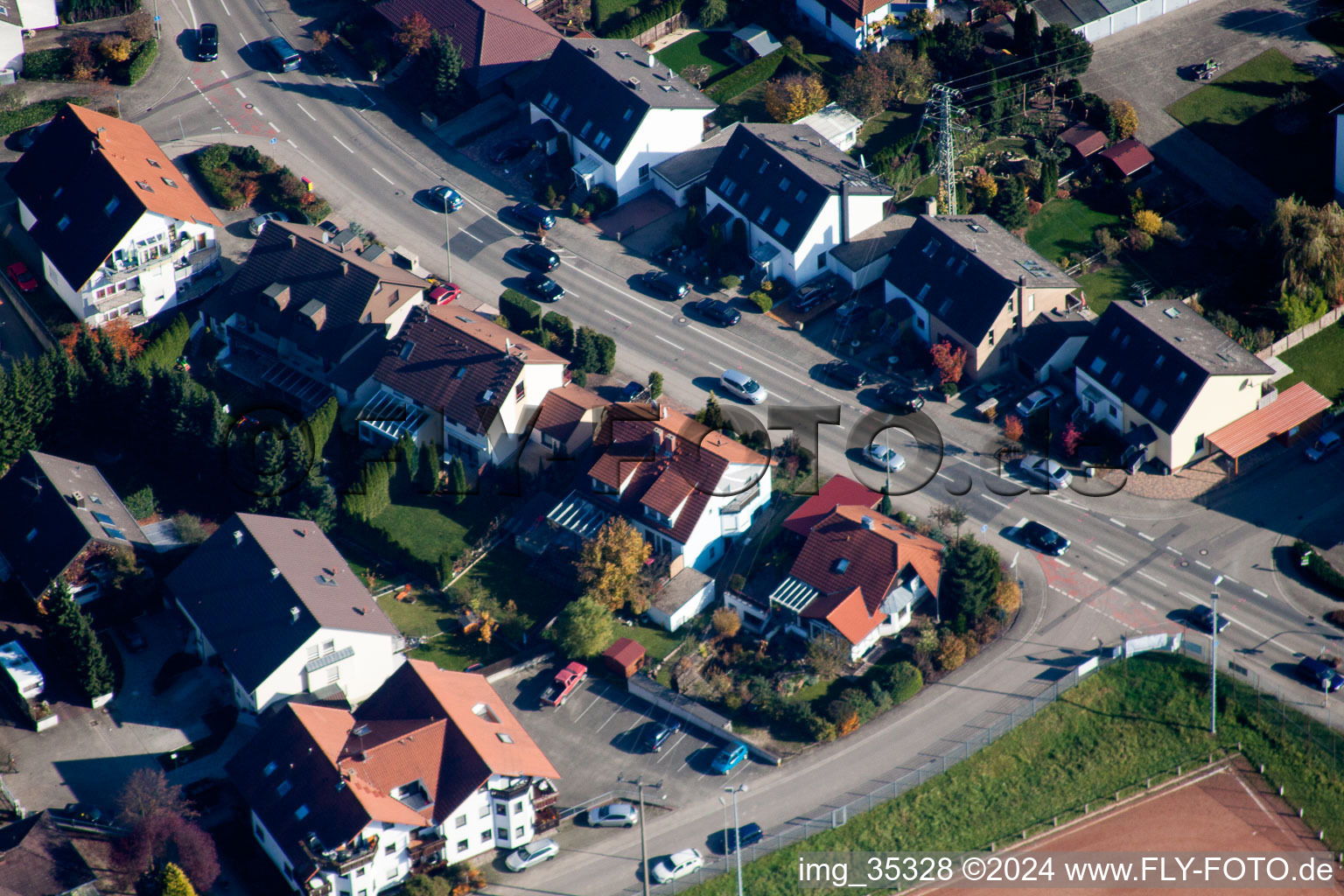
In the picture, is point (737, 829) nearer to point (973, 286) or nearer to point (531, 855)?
point (531, 855)

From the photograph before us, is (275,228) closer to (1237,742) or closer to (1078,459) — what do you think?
(1078,459)

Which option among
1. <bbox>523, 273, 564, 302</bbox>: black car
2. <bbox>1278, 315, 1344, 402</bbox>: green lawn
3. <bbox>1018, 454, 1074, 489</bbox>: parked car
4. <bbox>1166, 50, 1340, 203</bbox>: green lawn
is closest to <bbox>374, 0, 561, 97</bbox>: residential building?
<bbox>523, 273, 564, 302</bbox>: black car

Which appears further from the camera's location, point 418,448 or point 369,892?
point 418,448

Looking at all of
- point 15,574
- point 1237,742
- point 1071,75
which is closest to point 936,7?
point 1071,75

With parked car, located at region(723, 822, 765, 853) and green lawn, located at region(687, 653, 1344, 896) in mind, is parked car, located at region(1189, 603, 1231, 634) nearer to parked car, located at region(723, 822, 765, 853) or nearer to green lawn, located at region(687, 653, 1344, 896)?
green lawn, located at region(687, 653, 1344, 896)

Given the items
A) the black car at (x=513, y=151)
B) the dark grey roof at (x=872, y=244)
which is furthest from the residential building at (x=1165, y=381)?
the black car at (x=513, y=151)

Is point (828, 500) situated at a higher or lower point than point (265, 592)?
Result: lower

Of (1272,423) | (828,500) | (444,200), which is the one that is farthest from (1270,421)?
(444,200)
